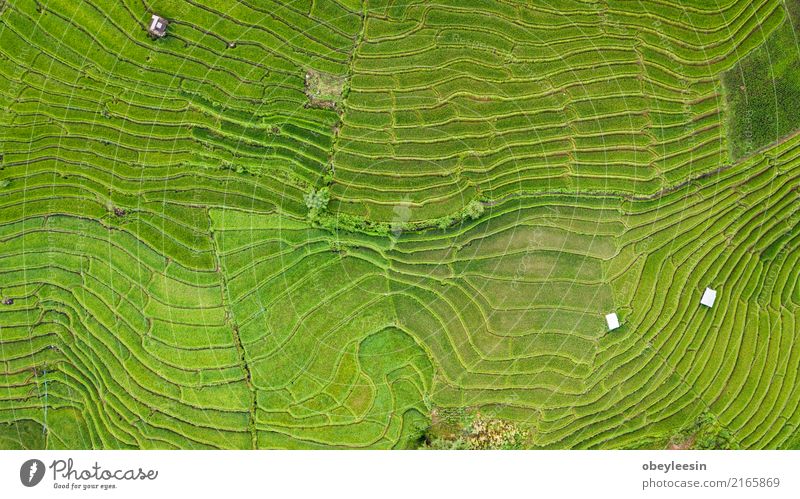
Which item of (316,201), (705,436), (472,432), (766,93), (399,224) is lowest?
(472,432)

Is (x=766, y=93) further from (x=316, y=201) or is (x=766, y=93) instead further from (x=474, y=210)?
(x=316, y=201)

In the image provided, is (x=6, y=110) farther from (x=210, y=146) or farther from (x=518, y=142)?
(x=518, y=142)

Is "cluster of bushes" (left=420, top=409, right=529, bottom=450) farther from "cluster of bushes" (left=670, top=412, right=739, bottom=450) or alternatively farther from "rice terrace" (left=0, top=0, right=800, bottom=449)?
"cluster of bushes" (left=670, top=412, right=739, bottom=450)

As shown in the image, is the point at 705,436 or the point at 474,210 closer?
the point at 474,210

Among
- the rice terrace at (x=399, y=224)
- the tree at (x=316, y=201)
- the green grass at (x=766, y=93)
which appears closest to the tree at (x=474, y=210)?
the rice terrace at (x=399, y=224)

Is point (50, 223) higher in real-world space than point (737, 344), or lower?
higher

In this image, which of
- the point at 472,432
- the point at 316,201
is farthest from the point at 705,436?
the point at 316,201

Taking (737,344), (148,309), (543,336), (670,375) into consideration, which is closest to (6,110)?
(148,309)

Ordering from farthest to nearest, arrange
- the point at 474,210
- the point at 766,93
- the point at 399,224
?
the point at 766,93
the point at 399,224
the point at 474,210

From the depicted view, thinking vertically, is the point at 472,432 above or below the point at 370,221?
below
